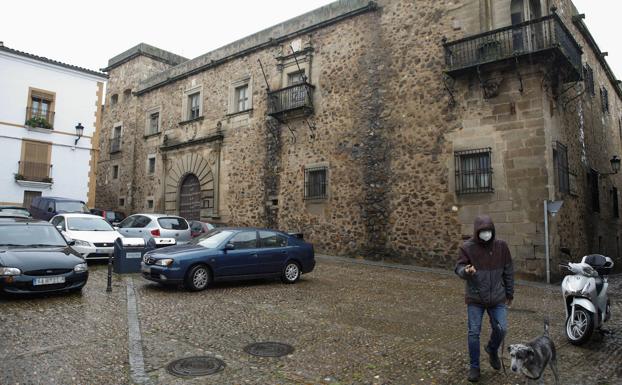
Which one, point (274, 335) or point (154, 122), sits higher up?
point (154, 122)

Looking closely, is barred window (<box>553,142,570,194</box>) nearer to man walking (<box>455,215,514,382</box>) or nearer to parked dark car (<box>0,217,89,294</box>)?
man walking (<box>455,215,514,382</box>)

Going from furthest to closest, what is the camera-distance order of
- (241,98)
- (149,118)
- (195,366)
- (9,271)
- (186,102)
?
(149,118)
(186,102)
(241,98)
(9,271)
(195,366)

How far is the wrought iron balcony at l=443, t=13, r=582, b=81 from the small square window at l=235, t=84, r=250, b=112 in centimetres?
982

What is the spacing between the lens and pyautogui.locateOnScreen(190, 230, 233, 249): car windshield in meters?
8.96

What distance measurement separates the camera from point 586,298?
550 cm

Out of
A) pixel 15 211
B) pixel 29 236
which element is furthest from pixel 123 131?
pixel 29 236

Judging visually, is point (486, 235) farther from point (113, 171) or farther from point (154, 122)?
point (113, 171)

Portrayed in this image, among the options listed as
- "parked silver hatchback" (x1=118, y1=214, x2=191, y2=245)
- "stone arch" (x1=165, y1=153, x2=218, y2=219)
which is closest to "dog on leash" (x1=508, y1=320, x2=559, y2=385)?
"parked silver hatchback" (x1=118, y1=214, x2=191, y2=245)

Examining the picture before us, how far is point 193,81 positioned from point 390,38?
1164 cm

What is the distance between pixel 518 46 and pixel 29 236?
1279cm

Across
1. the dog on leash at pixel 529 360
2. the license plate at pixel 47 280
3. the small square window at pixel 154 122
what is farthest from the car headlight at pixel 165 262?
the small square window at pixel 154 122

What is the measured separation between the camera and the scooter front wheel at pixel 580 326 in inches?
209

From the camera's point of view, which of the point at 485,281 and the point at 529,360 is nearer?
the point at 529,360

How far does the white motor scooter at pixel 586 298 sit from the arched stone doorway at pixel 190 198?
17.6 metres
